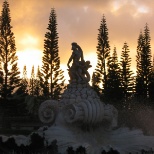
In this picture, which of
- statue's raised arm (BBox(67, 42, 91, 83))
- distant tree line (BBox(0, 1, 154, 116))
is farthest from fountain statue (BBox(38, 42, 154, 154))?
distant tree line (BBox(0, 1, 154, 116))

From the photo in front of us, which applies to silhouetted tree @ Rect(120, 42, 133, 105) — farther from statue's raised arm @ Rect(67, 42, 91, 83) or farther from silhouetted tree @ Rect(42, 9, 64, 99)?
Answer: statue's raised arm @ Rect(67, 42, 91, 83)

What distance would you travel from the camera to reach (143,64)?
30047mm

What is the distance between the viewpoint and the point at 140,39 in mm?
31016

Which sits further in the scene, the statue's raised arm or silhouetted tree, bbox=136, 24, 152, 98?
silhouetted tree, bbox=136, 24, 152, 98

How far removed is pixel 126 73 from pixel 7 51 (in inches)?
309

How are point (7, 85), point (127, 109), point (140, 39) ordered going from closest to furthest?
point (127, 109), point (7, 85), point (140, 39)

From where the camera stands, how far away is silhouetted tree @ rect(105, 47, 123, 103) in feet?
92.8

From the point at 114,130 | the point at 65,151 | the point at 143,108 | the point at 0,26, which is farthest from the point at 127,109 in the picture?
the point at 65,151

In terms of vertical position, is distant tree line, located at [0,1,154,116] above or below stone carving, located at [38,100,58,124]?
above

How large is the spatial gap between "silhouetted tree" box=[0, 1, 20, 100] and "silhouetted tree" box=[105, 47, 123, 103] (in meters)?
5.70

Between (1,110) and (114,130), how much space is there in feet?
42.7

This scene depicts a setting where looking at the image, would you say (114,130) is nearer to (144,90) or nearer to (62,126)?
(62,126)

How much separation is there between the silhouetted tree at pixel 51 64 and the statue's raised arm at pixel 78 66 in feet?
48.6

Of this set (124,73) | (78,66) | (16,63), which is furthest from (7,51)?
(78,66)
